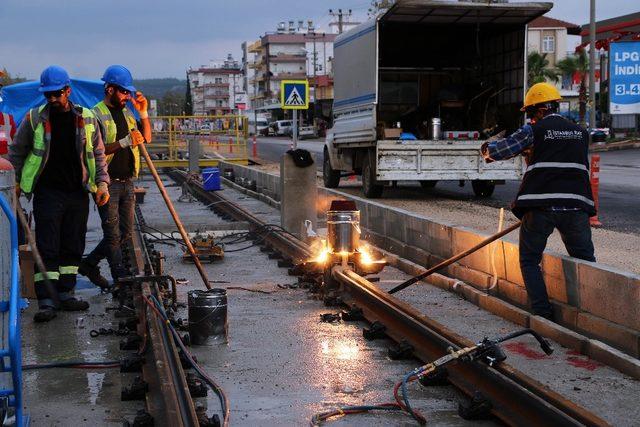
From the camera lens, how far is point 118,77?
8703 mm

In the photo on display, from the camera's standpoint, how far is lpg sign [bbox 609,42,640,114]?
1747 inches

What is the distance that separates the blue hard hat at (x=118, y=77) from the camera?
8648 millimetres

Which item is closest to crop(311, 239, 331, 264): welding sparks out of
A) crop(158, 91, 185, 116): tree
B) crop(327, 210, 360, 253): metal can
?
crop(327, 210, 360, 253): metal can

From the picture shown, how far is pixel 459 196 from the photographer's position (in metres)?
20.6

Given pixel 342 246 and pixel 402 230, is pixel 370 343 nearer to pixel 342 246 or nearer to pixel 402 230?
pixel 342 246

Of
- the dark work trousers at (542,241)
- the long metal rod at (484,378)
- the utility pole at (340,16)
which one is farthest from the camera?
the utility pole at (340,16)

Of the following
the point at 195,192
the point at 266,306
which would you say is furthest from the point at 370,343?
the point at 195,192

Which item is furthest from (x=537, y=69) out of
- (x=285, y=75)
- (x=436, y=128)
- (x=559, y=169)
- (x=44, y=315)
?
(x=285, y=75)

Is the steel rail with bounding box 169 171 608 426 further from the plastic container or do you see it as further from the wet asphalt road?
the plastic container

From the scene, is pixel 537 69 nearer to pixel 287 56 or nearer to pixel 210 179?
pixel 210 179

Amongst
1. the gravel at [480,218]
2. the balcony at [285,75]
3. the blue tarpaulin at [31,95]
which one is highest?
the balcony at [285,75]

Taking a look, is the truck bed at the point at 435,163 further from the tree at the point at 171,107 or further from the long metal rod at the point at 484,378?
the tree at the point at 171,107

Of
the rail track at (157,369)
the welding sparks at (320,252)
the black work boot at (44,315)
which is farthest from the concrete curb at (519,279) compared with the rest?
the black work boot at (44,315)

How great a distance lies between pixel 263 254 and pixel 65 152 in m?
4.52
